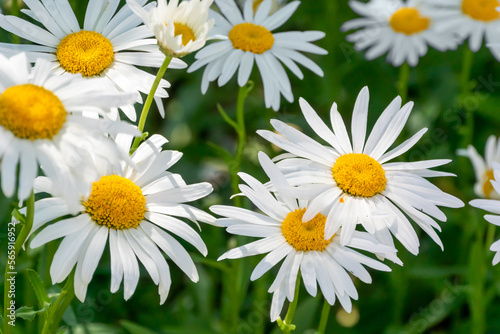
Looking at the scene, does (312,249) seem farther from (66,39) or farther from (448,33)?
(448,33)

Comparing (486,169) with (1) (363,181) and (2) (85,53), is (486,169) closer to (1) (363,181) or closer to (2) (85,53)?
(1) (363,181)

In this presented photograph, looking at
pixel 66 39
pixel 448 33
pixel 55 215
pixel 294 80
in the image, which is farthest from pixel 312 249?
pixel 294 80

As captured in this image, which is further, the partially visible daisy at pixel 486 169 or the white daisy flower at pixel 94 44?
the partially visible daisy at pixel 486 169

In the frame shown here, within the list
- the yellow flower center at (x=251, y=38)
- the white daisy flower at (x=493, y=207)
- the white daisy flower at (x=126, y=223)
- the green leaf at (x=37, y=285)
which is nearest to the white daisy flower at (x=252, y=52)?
the yellow flower center at (x=251, y=38)

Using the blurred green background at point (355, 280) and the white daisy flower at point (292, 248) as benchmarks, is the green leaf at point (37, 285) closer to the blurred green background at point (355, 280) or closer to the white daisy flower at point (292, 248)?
the blurred green background at point (355, 280)

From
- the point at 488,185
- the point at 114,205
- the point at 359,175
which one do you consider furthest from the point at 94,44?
the point at 488,185

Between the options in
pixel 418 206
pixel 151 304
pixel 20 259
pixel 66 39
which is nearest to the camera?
pixel 418 206

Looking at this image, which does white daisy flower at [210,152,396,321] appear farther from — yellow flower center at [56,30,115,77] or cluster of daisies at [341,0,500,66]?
cluster of daisies at [341,0,500,66]
